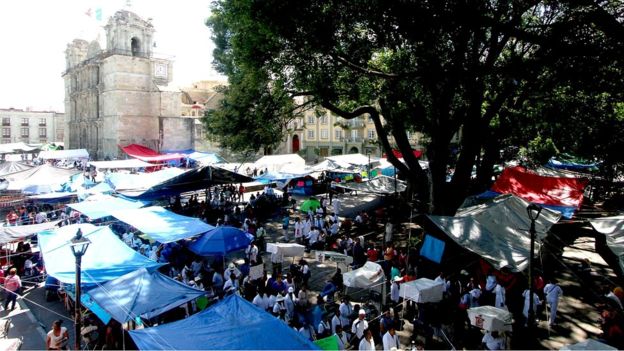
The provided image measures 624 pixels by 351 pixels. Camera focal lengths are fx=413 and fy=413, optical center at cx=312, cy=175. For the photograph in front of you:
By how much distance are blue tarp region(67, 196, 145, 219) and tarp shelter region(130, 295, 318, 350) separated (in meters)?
10.1

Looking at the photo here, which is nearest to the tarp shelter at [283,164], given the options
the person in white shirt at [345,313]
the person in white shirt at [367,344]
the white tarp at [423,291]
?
the person in white shirt at [345,313]

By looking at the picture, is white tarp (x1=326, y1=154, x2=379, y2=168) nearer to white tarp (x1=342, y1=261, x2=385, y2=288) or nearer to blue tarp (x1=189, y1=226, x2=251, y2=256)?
blue tarp (x1=189, y1=226, x2=251, y2=256)

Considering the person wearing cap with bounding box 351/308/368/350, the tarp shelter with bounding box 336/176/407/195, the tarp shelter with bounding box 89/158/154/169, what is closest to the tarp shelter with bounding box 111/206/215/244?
the person wearing cap with bounding box 351/308/368/350

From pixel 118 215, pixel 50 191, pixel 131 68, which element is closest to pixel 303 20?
pixel 118 215

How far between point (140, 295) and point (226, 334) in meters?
2.85

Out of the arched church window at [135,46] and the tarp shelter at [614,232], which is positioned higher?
the arched church window at [135,46]

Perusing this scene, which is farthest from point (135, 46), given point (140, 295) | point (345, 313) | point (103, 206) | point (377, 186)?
point (345, 313)

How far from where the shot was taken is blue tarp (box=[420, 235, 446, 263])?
11.6 metres

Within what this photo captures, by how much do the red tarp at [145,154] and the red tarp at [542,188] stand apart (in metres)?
30.2

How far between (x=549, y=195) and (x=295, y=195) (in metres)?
16.8

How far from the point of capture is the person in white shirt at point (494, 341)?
26.9 ft

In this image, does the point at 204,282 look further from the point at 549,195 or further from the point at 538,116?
the point at 538,116

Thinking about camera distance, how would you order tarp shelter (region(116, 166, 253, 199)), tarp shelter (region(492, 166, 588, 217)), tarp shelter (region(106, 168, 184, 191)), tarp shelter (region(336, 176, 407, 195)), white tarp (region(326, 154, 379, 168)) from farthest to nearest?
white tarp (region(326, 154, 379, 168)), tarp shelter (region(106, 168, 184, 191)), tarp shelter (region(336, 176, 407, 195)), tarp shelter (region(116, 166, 253, 199)), tarp shelter (region(492, 166, 588, 217))

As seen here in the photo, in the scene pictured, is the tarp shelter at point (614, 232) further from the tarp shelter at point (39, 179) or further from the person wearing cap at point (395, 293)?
the tarp shelter at point (39, 179)
